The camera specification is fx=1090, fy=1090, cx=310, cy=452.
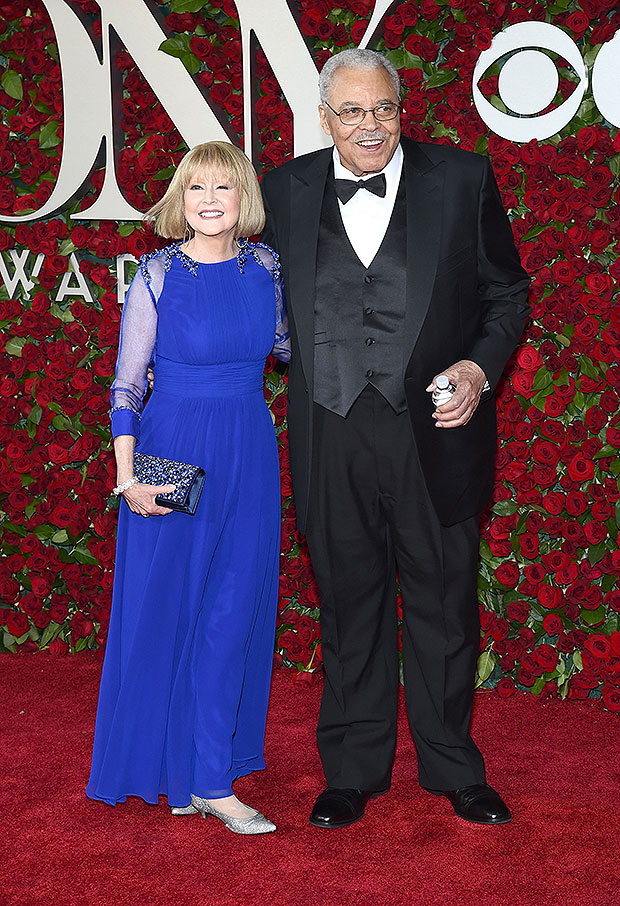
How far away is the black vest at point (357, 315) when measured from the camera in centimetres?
271

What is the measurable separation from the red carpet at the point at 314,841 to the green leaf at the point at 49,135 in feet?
7.41

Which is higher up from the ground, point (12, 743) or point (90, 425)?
point (90, 425)

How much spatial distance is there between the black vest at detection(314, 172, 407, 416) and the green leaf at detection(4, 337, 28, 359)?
2050 mm

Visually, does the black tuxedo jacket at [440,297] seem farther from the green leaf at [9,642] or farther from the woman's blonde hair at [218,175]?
the green leaf at [9,642]

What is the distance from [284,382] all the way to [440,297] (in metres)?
→ 1.55

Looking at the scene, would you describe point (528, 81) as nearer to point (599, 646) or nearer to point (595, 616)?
point (595, 616)

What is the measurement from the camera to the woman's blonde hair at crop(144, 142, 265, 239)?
2818 mm

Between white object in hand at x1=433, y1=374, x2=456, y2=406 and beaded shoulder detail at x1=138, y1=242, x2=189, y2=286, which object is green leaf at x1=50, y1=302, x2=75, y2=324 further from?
white object in hand at x1=433, y1=374, x2=456, y2=406

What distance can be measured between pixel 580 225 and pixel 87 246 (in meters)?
1.90

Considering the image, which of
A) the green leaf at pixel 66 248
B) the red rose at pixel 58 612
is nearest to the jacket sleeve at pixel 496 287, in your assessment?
the green leaf at pixel 66 248

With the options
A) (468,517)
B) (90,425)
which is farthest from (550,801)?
(90,425)

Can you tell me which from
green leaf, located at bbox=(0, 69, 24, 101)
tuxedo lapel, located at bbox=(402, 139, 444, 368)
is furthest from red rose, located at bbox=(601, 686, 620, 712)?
green leaf, located at bbox=(0, 69, 24, 101)

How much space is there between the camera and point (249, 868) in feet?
8.91

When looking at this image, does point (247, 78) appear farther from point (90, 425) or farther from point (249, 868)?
point (249, 868)
